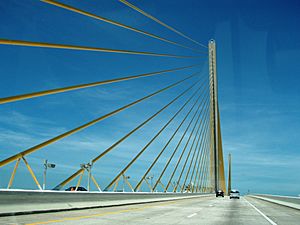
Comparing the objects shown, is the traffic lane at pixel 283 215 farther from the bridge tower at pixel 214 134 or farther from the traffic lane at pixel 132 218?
the bridge tower at pixel 214 134

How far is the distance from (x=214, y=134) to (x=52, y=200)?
47366mm

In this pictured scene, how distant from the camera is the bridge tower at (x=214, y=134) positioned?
53.5m

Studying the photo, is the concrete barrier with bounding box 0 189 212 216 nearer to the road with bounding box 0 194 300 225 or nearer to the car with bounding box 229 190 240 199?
the road with bounding box 0 194 300 225

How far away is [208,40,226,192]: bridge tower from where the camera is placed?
5350 centimetres

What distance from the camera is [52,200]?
41.5 feet

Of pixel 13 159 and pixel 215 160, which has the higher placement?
pixel 215 160

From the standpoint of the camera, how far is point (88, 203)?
1566 cm

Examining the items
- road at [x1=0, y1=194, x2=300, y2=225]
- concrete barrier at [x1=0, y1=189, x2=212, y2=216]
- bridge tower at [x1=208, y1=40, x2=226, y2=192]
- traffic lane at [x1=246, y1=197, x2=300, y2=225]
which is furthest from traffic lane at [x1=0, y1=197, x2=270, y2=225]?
bridge tower at [x1=208, y1=40, x2=226, y2=192]

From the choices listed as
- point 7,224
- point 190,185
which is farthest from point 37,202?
point 190,185

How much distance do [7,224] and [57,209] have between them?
4.72m

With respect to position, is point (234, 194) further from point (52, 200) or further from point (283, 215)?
point (52, 200)

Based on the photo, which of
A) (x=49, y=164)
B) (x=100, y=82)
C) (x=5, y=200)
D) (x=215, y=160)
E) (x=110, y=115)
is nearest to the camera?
(x=5, y=200)

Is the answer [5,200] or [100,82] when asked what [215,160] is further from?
[5,200]

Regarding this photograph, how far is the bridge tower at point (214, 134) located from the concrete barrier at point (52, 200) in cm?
3572
